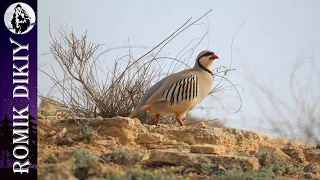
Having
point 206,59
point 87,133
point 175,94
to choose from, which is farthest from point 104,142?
point 206,59

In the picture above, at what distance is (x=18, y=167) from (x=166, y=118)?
4.76 m

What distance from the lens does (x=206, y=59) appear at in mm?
9648

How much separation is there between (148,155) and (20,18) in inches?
82.7

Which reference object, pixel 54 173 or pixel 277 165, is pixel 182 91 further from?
pixel 54 173

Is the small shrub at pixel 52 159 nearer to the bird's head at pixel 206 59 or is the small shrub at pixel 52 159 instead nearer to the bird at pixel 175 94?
the bird at pixel 175 94

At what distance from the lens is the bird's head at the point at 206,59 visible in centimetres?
964

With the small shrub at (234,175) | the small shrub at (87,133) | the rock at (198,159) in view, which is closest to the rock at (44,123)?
the small shrub at (87,133)

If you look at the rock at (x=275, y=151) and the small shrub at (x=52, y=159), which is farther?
the rock at (x=275, y=151)

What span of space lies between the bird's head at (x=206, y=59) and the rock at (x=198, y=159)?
134 inches

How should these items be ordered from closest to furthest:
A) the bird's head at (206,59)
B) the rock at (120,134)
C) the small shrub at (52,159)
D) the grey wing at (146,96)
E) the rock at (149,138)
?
1. the small shrub at (52,159)
2. the rock at (120,134)
3. the rock at (149,138)
4. the grey wing at (146,96)
5. the bird's head at (206,59)

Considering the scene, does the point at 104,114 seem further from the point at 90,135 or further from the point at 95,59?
the point at 90,135

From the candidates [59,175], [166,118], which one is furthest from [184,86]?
[59,175]

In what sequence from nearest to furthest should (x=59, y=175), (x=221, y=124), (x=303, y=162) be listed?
(x=59, y=175), (x=303, y=162), (x=221, y=124)

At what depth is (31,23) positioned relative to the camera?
6.35m
